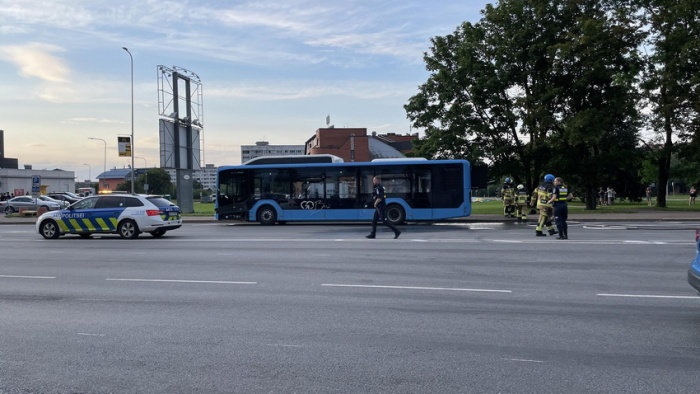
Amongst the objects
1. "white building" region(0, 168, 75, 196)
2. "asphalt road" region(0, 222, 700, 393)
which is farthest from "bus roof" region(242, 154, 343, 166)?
"white building" region(0, 168, 75, 196)

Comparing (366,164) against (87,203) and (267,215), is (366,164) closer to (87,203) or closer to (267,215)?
(267,215)

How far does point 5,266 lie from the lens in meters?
12.4

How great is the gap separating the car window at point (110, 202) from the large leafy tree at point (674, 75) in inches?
1157

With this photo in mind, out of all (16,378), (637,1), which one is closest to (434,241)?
(16,378)

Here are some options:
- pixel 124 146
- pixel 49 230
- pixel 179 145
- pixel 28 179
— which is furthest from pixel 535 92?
pixel 28 179

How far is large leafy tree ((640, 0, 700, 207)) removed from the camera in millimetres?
32688

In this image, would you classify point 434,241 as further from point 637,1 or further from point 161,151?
point 637,1

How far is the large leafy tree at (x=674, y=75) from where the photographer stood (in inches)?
1287

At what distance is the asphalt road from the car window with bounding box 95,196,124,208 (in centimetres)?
611

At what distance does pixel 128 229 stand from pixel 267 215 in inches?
296

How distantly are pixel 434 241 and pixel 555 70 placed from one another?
21209mm

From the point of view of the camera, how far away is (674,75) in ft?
109

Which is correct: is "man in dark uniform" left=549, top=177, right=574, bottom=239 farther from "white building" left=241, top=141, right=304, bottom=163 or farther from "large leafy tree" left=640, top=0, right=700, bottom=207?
"white building" left=241, top=141, right=304, bottom=163

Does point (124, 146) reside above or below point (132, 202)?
above
